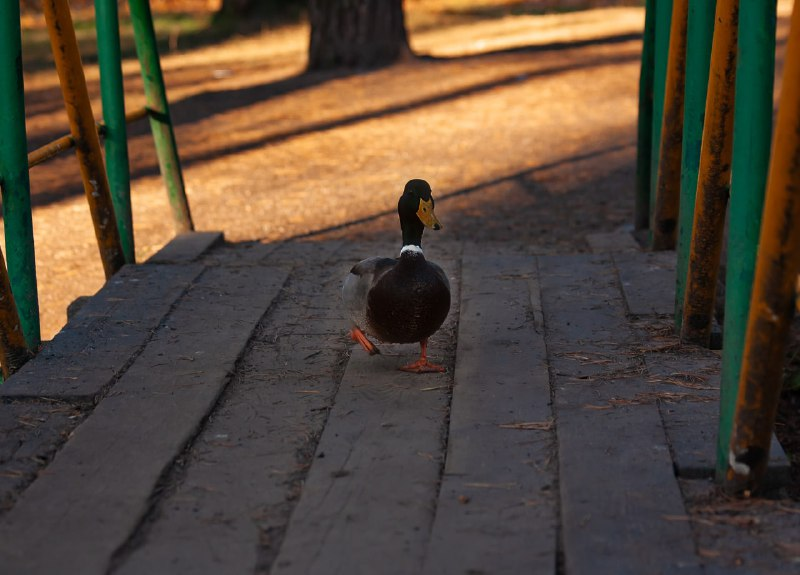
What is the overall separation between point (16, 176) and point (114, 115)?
1343 millimetres

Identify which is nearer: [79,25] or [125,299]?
[125,299]

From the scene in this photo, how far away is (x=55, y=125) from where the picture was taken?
10.3 m

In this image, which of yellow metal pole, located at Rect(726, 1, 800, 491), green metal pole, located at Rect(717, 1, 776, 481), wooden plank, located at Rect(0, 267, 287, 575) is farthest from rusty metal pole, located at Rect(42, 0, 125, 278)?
yellow metal pole, located at Rect(726, 1, 800, 491)

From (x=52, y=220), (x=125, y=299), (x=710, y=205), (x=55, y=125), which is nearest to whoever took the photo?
(x=710, y=205)

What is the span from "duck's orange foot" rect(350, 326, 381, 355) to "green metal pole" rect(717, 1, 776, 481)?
4.80 ft

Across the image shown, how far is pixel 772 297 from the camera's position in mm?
2787

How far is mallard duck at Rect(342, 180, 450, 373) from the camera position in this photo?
386cm

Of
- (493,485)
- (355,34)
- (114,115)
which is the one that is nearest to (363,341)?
(493,485)

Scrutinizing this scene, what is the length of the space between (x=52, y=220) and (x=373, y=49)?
5.66 metres

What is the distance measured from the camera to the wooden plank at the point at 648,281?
4562mm

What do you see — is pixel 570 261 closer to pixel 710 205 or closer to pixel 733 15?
pixel 710 205

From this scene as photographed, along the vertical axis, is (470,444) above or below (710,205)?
below

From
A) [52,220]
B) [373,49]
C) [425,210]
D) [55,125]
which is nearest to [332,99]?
[373,49]

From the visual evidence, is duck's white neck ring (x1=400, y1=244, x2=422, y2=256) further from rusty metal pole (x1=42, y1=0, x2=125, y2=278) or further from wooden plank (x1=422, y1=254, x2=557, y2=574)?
rusty metal pole (x1=42, y1=0, x2=125, y2=278)
